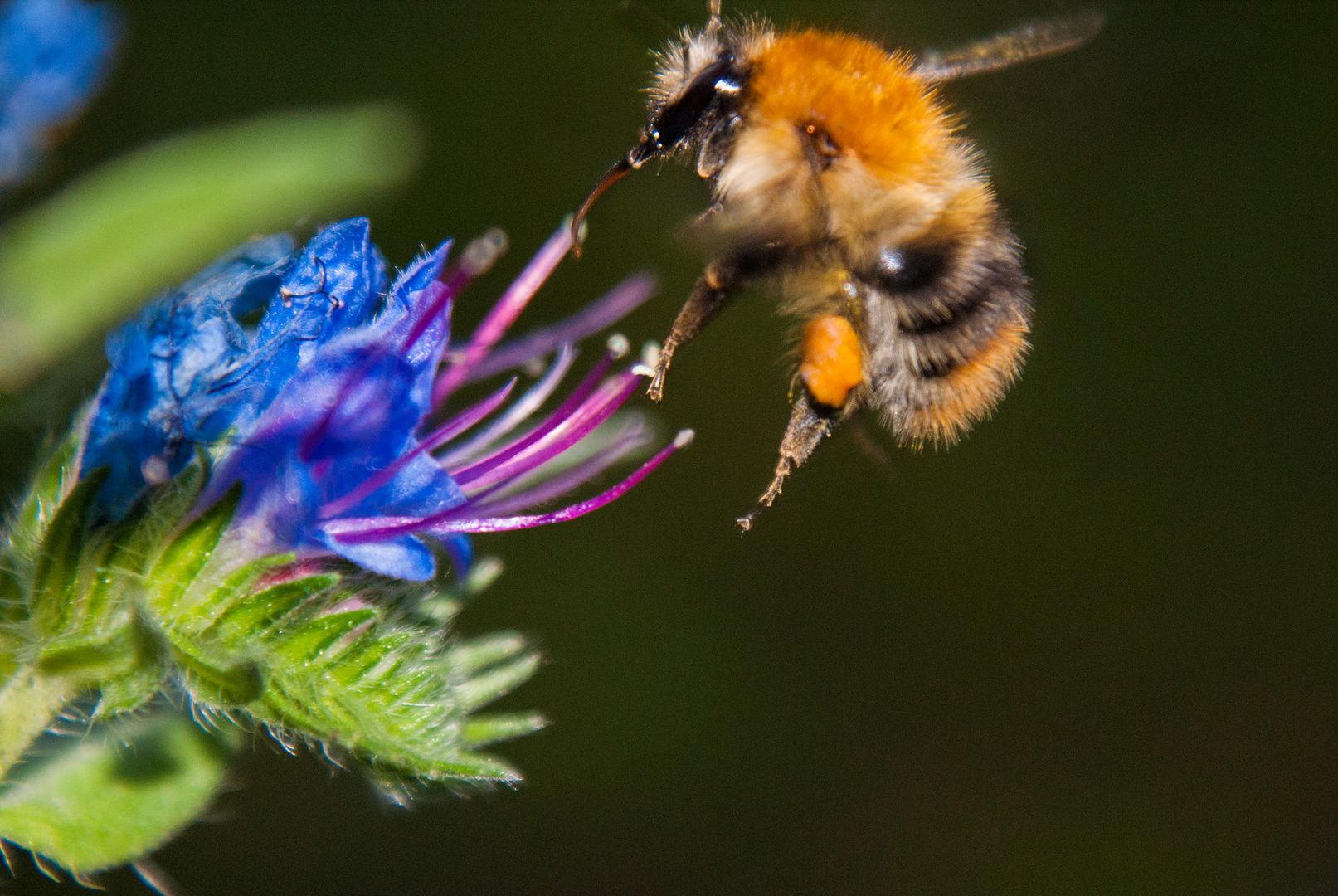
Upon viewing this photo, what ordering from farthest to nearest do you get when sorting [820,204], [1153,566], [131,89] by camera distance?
1. [1153,566]
2. [131,89]
3. [820,204]

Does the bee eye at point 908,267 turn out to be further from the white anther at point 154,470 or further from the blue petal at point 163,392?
the white anther at point 154,470

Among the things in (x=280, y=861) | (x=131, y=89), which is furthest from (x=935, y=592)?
(x=131, y=89)

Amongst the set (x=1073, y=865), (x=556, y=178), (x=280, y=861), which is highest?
(x=556, y=178)

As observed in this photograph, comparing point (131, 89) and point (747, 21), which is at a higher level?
point (747, 21)

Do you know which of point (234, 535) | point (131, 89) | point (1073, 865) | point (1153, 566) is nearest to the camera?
point (234, 535)

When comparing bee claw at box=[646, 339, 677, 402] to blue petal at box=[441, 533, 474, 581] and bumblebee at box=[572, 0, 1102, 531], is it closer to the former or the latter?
bumblebee at box=[572, 0, 1102, 531]

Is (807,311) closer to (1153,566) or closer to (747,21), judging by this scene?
(747,21)

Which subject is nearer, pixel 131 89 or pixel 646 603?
pixel 131 89

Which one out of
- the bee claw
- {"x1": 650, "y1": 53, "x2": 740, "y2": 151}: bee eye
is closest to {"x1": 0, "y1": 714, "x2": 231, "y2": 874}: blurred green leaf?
the bee claw
